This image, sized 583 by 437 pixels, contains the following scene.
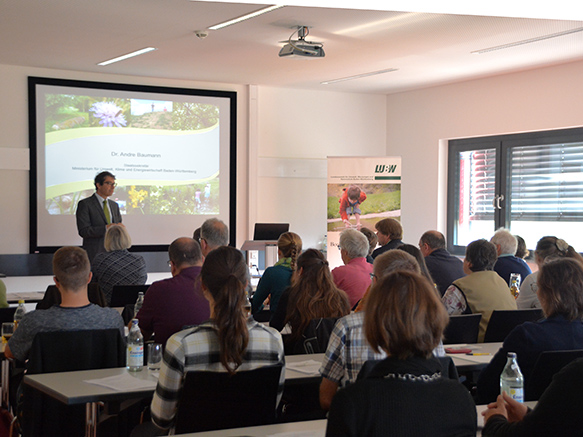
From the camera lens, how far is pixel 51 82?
8.98 meters

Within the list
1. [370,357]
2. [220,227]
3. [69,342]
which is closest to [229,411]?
[370,357]

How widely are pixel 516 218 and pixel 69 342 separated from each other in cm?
782

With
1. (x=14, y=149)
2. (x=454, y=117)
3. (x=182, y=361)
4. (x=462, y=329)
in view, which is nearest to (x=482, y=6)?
(x=462, y=329)

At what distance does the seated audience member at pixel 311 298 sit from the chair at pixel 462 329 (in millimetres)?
632

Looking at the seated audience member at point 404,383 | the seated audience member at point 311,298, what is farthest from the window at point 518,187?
the seated audience member at point 404,383

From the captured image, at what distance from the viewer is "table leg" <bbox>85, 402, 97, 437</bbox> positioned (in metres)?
2.93

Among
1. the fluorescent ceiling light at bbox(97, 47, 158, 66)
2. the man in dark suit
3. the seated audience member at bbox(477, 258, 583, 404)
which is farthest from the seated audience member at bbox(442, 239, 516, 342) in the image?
the fluorescent ceiling light at bbox(97, 47, 158, 66)

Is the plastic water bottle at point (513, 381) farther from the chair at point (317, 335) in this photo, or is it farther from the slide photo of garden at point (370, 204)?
the slide photo of garden at point (370, 204)

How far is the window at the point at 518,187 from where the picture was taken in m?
8.84

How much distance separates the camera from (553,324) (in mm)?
2645

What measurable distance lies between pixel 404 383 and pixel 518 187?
27.8ft

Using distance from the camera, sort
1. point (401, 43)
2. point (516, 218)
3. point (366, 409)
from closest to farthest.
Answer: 1. point (366, 409)
2. point (401, 43)
3. point (516, 218)

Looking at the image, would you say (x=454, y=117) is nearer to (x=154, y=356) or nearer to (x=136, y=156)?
(x=136, y=156)

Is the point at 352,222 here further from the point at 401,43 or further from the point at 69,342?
the point at 69,342
